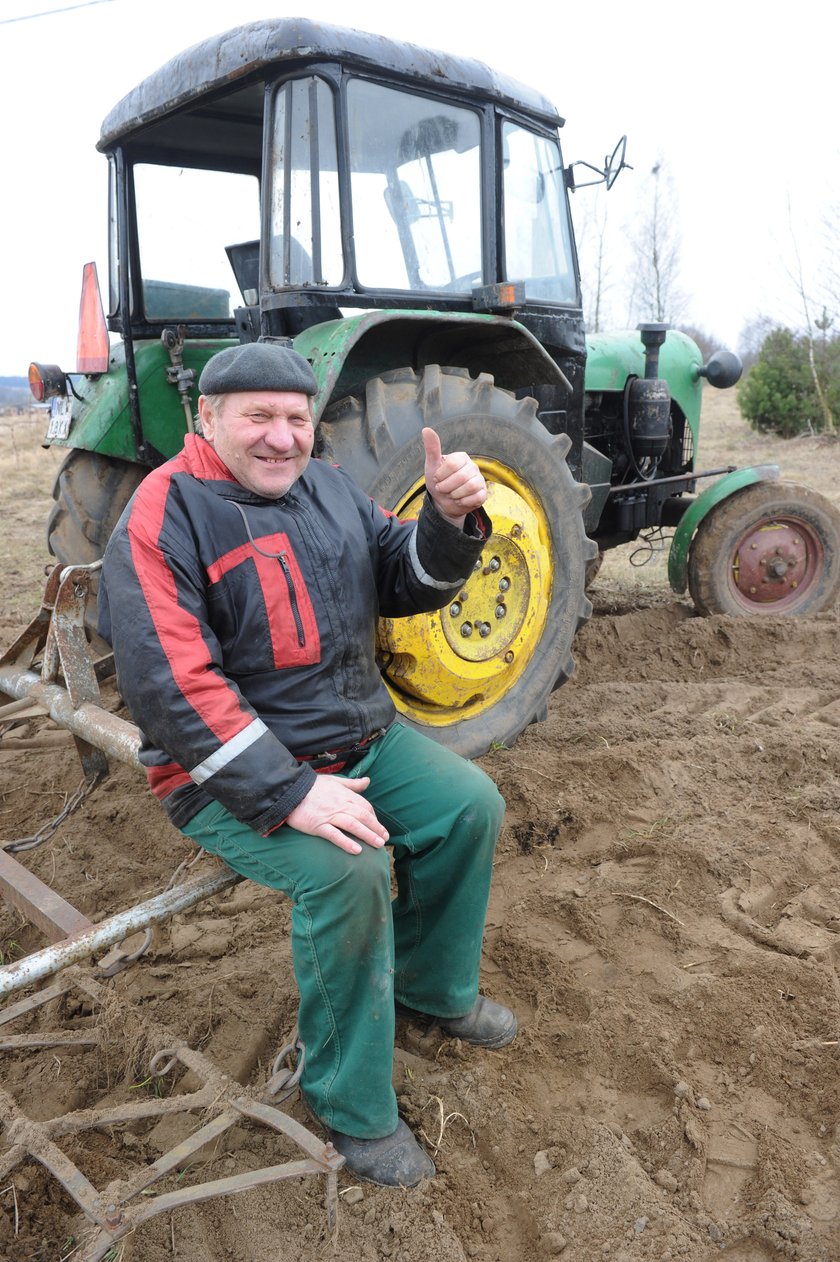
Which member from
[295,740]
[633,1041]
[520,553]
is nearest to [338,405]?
[520,553]

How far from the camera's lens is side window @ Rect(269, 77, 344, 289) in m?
2.93

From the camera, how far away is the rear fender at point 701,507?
15.9 feet

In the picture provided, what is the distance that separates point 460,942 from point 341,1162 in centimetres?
55

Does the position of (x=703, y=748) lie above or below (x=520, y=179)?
below

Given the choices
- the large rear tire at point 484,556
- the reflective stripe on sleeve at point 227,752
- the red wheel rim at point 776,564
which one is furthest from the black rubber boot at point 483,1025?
the red wheel rim at point 776,564

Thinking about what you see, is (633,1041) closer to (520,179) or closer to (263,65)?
(263,65)

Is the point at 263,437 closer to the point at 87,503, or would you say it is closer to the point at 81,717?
the point at 81,717

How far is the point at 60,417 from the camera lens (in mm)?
3936

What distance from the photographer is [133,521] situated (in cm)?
189

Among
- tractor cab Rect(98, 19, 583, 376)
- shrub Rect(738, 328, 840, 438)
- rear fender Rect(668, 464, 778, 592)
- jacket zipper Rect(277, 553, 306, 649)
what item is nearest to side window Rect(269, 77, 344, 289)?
tractor cab Rect(98, 19, 583, 376)

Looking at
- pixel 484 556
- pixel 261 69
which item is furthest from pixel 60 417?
pixel 484 556

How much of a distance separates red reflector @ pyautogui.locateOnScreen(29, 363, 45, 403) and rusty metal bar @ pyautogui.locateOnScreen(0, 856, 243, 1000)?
2.56 meters

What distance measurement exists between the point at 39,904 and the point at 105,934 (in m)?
0.44

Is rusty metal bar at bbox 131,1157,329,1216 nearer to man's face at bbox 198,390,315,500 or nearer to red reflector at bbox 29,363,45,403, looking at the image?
man's face at bbox 198,390,315,500
